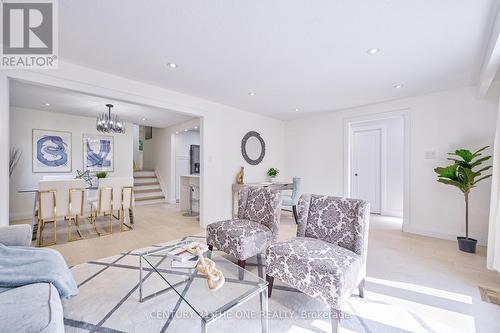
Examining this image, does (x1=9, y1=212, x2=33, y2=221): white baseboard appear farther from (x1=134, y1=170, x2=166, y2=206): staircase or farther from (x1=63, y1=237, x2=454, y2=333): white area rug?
(x1=63, y1=237, x2=454, y2=333): white area rug

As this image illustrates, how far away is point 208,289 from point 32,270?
1.14m

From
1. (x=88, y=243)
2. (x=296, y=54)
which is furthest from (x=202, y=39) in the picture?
(x=88, y=243)

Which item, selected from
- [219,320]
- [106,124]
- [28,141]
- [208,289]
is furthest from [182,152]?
[208,289]

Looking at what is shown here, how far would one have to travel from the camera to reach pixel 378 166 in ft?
16.8

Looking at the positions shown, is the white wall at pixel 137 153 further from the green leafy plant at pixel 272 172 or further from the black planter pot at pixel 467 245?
the black planter pot at pixel 467 245

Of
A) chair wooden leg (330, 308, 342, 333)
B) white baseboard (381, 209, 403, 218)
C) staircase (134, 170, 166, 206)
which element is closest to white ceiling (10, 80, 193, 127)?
staircase (134, 170, 166, 206)

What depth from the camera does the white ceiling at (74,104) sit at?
137 inches

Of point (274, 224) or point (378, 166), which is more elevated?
point (378, 166)

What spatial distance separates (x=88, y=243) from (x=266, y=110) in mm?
3900

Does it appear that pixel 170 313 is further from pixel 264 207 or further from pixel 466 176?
pixel 466 176

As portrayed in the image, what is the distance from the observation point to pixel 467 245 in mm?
2830

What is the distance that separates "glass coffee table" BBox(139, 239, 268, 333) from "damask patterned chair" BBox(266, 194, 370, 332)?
1.07 feet

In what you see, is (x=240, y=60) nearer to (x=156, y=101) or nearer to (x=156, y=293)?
(x=156, y=101)

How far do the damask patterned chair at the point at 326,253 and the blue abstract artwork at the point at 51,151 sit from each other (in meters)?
5.58
